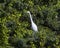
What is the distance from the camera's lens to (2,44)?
6473mm

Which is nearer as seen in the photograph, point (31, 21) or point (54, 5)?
point (31, 21)

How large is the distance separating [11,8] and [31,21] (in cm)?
58

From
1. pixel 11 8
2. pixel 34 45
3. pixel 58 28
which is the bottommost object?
pixel 34 45

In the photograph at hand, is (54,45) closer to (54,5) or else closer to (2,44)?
(2,44)

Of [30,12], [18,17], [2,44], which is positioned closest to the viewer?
[2,44]

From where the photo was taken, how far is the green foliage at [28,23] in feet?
21.6

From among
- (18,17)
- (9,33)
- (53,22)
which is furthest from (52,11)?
(9,33)

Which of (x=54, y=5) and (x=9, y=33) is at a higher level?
(x=54, y=5)

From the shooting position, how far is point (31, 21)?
23.5 feet

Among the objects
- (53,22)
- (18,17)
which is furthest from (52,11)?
(18,17)

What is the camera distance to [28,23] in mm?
7238

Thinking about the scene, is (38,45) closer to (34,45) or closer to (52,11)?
(34,45)

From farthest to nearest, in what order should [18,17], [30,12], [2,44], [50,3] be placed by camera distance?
[50,3] < [30,12] < [18,17] < [2,44]

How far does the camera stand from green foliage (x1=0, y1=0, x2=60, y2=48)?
6598mm
